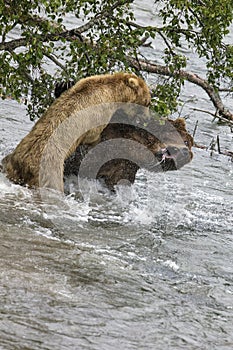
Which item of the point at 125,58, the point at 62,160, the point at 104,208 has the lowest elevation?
the point at 104,208

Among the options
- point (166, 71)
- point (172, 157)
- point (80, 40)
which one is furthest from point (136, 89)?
point (166, 71)

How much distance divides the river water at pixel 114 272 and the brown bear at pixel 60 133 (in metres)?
0.17

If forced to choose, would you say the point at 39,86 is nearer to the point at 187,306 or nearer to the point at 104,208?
the point at 104,208

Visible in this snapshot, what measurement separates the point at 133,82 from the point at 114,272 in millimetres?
2545

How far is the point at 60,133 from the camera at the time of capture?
7.26m

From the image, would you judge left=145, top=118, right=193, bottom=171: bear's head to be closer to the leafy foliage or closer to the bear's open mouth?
the bear's open mouth

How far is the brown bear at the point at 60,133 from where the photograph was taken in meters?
7.18

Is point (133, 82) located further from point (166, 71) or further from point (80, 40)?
point (166, 71)

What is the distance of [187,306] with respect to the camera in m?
5.39

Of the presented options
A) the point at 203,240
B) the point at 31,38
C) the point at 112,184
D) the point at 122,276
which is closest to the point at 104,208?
the point at 112,184

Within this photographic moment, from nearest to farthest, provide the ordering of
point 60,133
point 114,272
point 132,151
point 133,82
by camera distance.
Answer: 1. point 114,272
2. point 60,133
3. point 133,82
4. point 132,151

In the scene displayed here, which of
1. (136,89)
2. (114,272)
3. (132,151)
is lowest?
(114,272)

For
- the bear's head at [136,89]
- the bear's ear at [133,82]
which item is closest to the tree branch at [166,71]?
the bear's head at [136,89]

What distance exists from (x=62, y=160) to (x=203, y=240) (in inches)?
57.7
